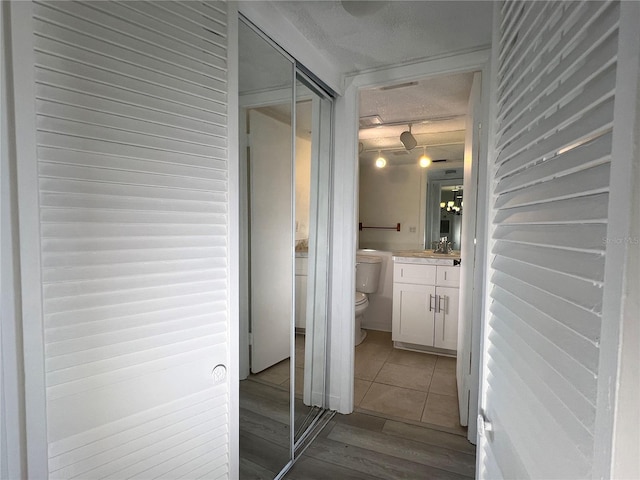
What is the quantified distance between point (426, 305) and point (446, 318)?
0.71 ft

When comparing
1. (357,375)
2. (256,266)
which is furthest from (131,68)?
(357,375)

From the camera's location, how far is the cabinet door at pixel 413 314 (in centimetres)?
318

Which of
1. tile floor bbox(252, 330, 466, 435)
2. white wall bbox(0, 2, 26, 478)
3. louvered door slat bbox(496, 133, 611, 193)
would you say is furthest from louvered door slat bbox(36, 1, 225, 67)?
tile floor bbox(252, 330, 466, 435)

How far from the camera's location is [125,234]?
2.60ft

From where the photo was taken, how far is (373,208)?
4328mm

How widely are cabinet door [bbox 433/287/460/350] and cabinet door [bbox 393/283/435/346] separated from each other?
0.06 metres

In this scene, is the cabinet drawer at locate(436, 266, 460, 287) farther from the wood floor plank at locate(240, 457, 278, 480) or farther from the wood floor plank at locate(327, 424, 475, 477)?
the wood floor plank at locate(240, 457, 278, 480)

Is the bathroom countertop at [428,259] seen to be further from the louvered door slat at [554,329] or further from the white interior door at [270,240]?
the louvered door slat at [554,329]

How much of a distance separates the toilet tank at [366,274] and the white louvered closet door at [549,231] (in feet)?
9.39

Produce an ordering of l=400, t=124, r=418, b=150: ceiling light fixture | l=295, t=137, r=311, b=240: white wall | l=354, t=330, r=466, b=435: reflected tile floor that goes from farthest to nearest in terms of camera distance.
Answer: l=400, t=124, r=418, b=150: ceiling light fixture, l=354, t=330, r=466, b=435: reflected tile floor, l=295, t=137, r=311, b=240: white wall

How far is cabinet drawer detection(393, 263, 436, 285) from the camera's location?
124 inches

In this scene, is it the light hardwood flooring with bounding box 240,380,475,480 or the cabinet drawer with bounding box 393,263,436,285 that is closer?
the light hardwood flooring with bounding box 240,380,475,480

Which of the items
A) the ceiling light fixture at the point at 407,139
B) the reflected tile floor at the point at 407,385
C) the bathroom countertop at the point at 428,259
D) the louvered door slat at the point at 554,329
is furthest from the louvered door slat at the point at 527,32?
the bathroom countertop at the point at 428,259

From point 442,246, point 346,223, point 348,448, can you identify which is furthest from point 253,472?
point 442,246
